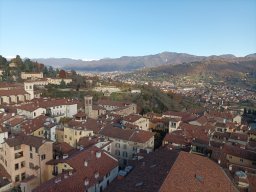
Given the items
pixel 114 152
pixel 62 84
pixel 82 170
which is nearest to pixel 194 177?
pixel 82 170

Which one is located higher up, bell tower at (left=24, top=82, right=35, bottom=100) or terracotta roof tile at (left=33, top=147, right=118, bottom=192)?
bell tower at (left=24, top=82, right=35, bottom=100)

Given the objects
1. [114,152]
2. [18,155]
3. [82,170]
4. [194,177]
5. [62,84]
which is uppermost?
→ [62,84]

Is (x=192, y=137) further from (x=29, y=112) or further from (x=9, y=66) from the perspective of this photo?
(x=9, y=66)

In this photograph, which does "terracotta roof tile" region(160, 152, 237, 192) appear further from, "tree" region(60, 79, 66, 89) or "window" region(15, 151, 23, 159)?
"tree" region(60, 79, 66, 89)

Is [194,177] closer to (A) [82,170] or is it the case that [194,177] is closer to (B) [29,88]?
(A) [82,170]

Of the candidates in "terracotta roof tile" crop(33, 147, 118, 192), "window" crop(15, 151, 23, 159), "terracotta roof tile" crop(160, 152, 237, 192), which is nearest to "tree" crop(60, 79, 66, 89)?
"window" crop(15, 151, 23, 159)

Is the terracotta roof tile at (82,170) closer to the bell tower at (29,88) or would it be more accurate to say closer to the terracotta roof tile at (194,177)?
the terracotta roof tile at (194,177)

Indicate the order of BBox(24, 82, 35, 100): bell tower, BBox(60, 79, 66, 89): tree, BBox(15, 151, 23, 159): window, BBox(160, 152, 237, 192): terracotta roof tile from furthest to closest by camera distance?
BBox(60, 79, 66, 89): tree, BBox(24, 82, 35, 100): bell tower, BBox(15, 151, 23, 159): window, BBox(160, 152, 237, 192): terracotta roof tile

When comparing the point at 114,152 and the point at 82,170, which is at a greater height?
the point at 82,170

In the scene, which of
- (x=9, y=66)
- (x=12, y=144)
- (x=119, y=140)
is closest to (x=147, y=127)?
(x=119, y=140)
